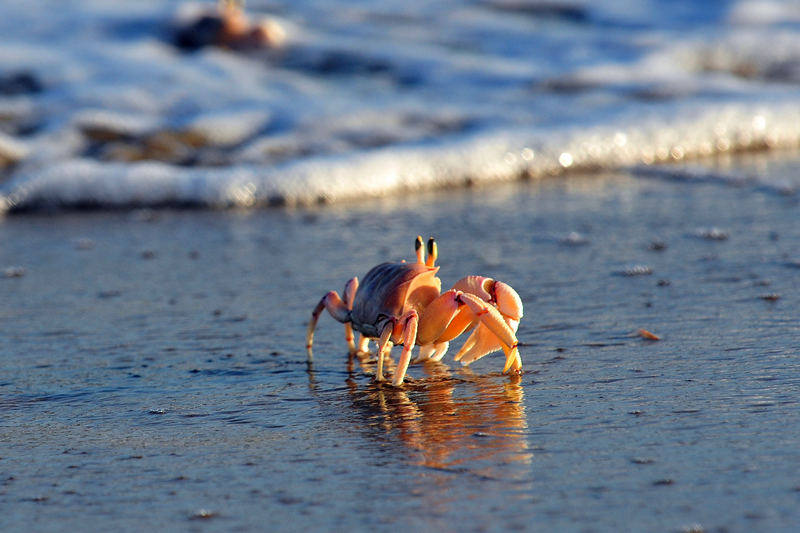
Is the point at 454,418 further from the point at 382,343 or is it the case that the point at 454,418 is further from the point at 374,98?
the point at 374,98

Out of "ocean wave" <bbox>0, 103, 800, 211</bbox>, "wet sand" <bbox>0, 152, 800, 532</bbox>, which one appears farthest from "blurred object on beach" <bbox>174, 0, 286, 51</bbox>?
"wet sand" <bbox>0, 152, 800, 532</bbox>

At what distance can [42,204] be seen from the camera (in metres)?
7.81

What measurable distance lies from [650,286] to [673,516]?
99.8 inches

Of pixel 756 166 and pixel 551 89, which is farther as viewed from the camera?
pixel 551 89

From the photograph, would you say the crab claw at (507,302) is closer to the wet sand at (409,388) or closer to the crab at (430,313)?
the crab at (430,313)

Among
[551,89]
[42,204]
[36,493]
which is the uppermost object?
[551,89]

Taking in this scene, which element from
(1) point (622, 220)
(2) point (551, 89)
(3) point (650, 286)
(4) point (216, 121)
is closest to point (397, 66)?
(2) point (551, 89)

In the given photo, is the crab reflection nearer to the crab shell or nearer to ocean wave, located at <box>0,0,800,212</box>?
the crab shell

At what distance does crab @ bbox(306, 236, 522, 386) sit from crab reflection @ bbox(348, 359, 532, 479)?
0.27 ft

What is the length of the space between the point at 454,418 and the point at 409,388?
1.33ft

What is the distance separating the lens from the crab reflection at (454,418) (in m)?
2.97

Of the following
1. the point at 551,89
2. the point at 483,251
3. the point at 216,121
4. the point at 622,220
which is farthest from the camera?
the point at 551,89

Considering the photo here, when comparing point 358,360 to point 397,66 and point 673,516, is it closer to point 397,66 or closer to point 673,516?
point 673,516

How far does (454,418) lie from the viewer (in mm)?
3363
